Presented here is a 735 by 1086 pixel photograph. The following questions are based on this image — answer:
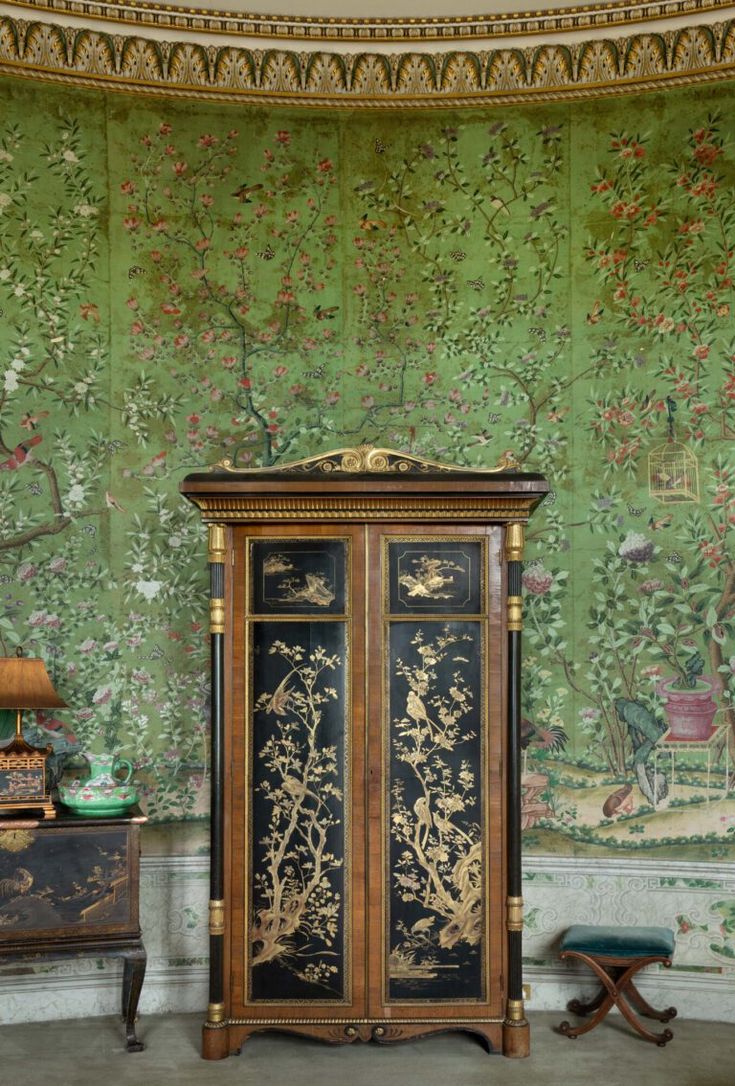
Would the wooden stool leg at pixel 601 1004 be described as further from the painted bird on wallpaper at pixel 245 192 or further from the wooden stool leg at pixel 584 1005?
the painted bird on wallpaper at pixel 245 192

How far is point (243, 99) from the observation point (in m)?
5.37

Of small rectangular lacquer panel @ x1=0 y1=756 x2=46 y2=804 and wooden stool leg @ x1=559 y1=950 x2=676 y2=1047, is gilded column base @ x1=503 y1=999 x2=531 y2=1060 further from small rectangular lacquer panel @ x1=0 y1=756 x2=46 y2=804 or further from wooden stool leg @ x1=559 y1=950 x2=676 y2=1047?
small rectangular lacquer panel @ x1=0 y1=756 x2=46 y2=804

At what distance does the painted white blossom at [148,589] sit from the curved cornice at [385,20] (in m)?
2.46

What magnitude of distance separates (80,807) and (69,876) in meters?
0.26

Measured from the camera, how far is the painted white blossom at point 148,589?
5.21 metres

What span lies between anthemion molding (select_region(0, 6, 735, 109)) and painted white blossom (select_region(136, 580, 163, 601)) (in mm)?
2218

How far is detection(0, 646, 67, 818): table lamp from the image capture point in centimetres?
447

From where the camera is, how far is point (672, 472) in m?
5.16

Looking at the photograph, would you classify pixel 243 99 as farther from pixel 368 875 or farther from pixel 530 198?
pixel 368 875

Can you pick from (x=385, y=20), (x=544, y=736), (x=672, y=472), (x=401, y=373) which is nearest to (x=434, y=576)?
(x=544, y=736)

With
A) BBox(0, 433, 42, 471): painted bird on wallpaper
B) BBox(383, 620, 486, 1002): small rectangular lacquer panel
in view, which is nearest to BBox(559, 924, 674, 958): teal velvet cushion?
BBox(383, 620, 486, 1002): small rectangular lacquer panel

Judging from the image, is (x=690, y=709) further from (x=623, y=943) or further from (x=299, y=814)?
(x=299, y=814)

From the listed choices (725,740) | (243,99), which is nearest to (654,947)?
(725,740)

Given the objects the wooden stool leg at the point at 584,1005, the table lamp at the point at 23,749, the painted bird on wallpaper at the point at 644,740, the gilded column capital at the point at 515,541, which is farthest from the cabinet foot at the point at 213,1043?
the gilded column capital at the point at 515,541
